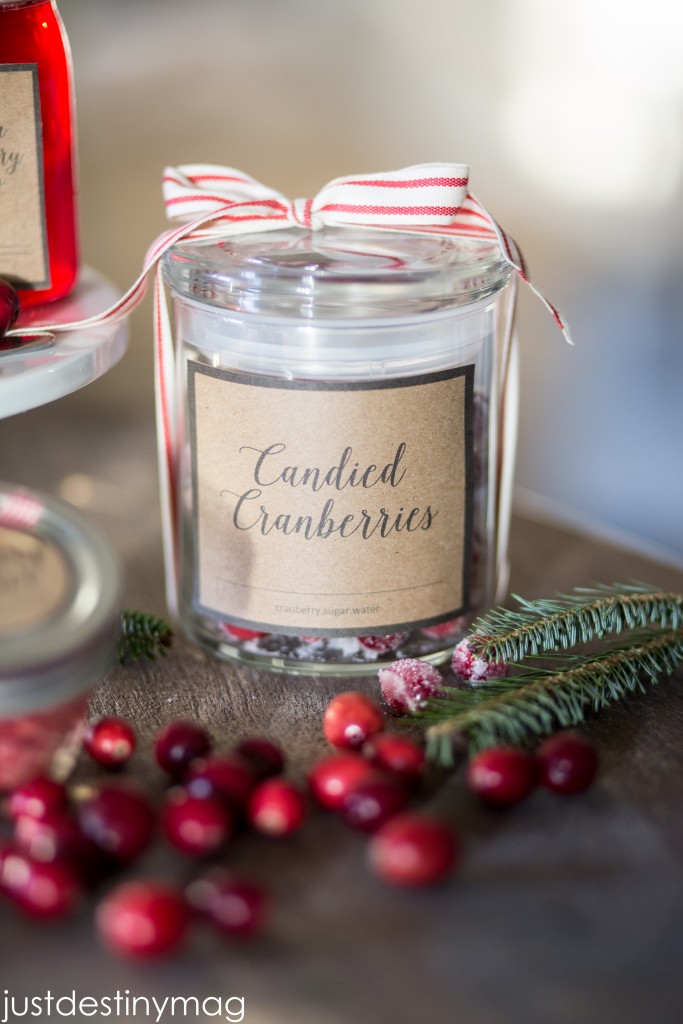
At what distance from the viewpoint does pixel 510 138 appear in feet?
3.32

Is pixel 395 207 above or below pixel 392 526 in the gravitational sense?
above

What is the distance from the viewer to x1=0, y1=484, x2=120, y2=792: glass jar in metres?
0.43

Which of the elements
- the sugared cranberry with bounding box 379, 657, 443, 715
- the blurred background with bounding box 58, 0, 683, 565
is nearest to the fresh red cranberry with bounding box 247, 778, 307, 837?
the sugared cranberry with bounding box 379, 657, 443, 715

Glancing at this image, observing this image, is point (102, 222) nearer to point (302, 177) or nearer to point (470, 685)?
point (302, 177)

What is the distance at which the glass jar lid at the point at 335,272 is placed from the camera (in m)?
0.55

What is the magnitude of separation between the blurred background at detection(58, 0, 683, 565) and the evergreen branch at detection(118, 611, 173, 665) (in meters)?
0.40

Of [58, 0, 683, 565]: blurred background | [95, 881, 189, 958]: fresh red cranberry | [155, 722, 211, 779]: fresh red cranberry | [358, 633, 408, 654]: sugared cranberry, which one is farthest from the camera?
[58, 0, 683, 565]: blurred background

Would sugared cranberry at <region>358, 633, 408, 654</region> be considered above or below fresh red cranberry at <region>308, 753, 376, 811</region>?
below

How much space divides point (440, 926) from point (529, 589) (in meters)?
0.34

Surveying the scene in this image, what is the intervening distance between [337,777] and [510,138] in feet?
2.38

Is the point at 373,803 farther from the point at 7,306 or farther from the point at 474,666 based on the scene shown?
the point at 7,306

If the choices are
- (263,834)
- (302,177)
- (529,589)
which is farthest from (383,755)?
(302,177)

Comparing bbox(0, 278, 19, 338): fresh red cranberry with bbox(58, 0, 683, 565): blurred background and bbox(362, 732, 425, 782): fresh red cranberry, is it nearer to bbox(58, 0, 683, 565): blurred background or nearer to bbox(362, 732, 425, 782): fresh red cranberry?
bbox(362, 732, 425, 782): fresh red cranberry

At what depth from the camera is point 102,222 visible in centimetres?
112
